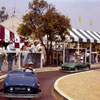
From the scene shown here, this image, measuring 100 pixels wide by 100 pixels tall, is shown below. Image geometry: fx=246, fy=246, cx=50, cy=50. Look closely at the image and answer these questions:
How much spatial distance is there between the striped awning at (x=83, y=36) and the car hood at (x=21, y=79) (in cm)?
1784

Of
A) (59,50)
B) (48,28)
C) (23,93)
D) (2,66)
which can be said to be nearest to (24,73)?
(23,93)

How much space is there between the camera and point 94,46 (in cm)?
3725

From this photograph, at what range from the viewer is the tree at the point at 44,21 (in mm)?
23328

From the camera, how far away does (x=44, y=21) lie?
2373cm

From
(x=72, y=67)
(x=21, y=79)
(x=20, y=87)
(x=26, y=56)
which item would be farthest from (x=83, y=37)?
(x=20, y=87)

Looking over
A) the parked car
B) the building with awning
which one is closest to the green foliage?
the building with awning

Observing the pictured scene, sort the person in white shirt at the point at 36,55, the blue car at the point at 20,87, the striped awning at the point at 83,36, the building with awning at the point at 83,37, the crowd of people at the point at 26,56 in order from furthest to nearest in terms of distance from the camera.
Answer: the striped awning at the point at 83,36 < the building with awning at the point at 83,37 < the person in white shirt at the point at 36,55 < the crowd of people at the point at 26,56 < the blue car at the point at 20,87

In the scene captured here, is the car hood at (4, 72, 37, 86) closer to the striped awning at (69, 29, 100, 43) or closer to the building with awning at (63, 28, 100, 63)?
the building with awning at (63, 28, 100, 63)

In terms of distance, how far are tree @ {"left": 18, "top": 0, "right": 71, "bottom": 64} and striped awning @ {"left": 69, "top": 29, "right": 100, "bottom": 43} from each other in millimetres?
3008

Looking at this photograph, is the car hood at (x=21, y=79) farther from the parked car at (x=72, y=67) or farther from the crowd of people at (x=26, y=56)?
the parked car at (x=72, y=67)

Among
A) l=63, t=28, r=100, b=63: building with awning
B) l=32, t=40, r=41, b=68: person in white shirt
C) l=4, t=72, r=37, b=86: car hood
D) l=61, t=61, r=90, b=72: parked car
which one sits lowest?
l=61, t=61, r=90, b=72: parked car

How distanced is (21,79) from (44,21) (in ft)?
51.0

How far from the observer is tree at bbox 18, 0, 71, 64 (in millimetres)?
23328

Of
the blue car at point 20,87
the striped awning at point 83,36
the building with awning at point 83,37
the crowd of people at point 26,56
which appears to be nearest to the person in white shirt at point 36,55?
the crowd of people at point 26,56
